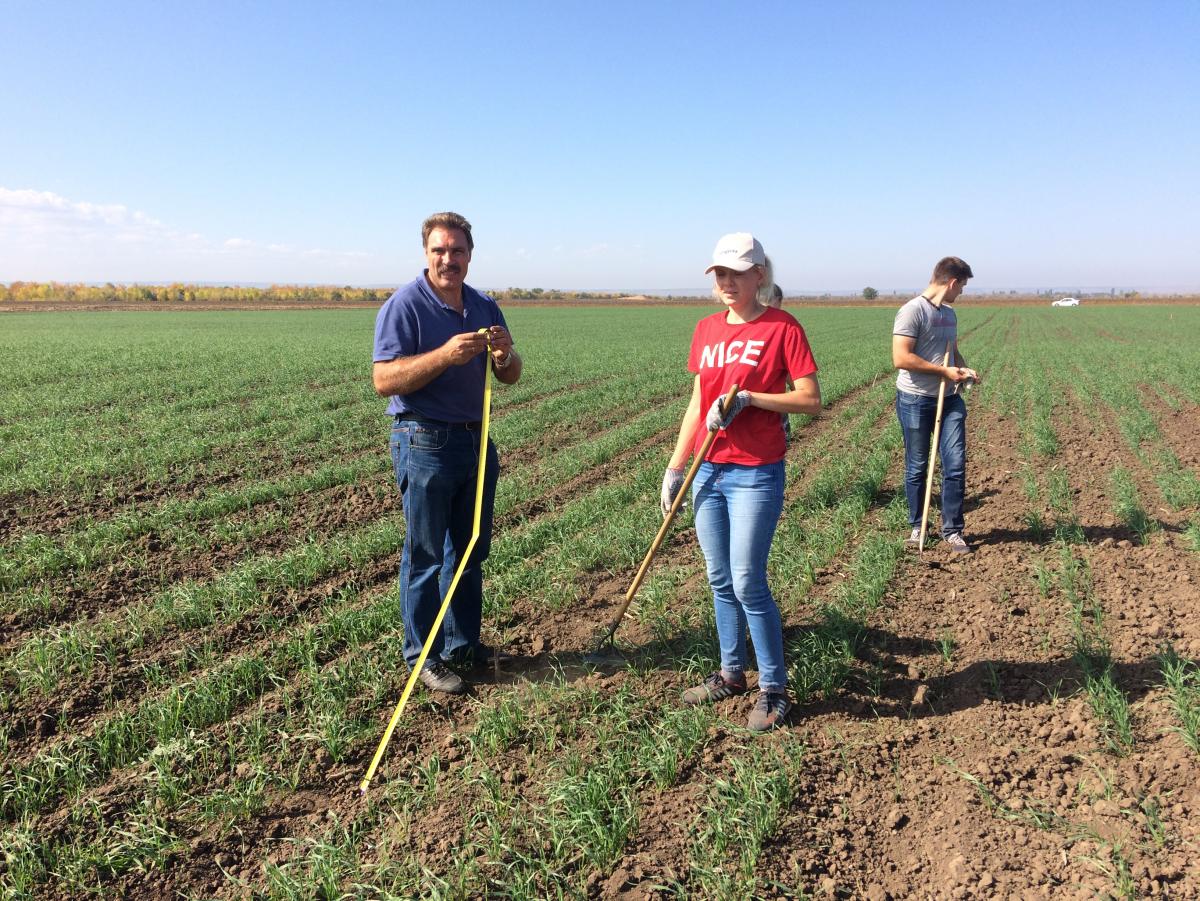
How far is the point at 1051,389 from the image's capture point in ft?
52.1

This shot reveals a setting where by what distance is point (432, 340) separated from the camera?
150 inches

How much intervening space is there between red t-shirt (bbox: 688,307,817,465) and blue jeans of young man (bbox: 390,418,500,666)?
1.42m

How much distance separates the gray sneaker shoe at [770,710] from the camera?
3.62 m

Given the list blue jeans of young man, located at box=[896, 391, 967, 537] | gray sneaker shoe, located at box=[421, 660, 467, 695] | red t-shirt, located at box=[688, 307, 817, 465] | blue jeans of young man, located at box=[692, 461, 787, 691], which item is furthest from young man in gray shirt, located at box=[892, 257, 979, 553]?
gray sneaker shoe, located at box=[421, 660, 467, 695]

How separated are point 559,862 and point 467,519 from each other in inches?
77.1

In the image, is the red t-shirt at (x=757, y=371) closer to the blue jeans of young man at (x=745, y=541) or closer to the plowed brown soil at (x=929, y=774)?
the blue jeans of young man at (x=745, y=541)

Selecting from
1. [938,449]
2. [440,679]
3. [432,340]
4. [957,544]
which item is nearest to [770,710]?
[440,679]

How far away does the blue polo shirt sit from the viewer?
3.70 m

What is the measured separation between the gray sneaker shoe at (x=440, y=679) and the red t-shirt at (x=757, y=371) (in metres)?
1.99

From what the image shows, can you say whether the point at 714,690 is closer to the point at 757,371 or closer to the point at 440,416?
the point at 757,371

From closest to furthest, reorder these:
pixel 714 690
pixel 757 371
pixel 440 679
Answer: pixel 757 371
pixel 714 690
pixel 440 679

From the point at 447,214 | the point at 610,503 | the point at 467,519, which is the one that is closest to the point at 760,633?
the point at 467,519

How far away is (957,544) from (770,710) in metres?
3.41

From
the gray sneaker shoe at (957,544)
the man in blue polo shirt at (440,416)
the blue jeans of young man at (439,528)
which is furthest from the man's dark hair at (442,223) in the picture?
the gray sneaker shoe at (957,544)
